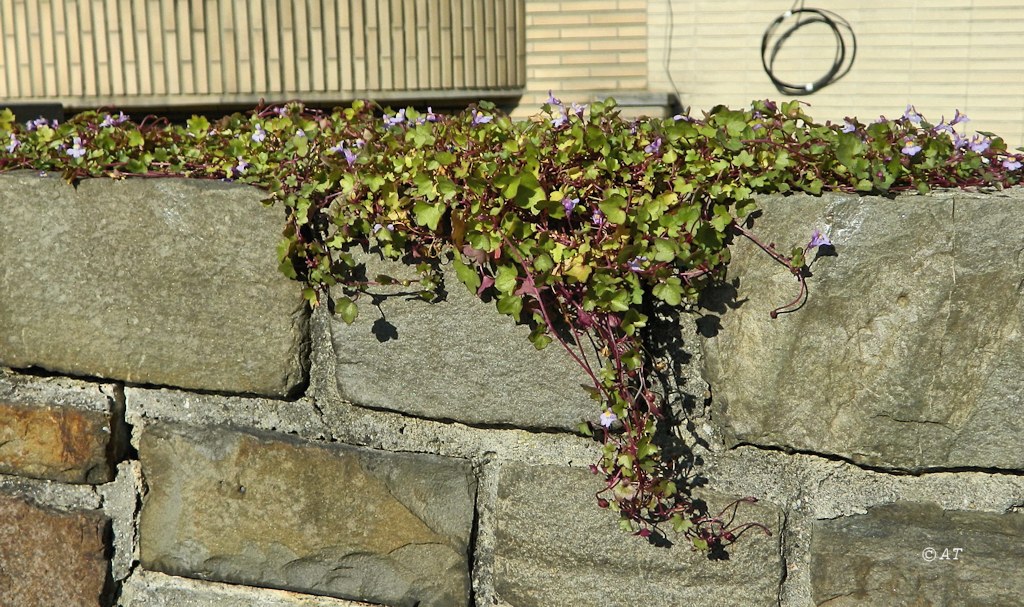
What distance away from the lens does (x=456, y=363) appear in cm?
136

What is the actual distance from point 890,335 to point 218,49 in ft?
23.0

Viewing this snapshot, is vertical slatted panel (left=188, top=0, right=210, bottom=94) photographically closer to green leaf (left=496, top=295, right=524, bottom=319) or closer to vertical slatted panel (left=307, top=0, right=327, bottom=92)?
vertical slatted panel (left=307, top=0, right=327, bottom=92)

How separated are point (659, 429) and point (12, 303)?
1.04 m

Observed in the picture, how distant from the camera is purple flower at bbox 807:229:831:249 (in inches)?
46.0

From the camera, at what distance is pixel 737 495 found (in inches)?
51.9

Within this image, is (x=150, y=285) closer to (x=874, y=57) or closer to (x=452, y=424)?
(x=452, y=424)

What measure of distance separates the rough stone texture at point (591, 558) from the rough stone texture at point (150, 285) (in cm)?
40

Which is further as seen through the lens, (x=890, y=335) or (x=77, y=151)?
(x=77, y=151)

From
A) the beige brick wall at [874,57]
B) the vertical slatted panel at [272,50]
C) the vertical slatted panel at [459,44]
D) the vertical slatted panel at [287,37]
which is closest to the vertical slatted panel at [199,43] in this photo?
the vertical slatted panel at [272,50]

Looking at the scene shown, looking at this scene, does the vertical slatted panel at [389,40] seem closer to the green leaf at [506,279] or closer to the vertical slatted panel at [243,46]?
the vertical slatted panel at [243,46]

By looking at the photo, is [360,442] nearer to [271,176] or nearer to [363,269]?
[363,269]

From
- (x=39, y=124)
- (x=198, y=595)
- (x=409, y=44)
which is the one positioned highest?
(x=409, y=44)

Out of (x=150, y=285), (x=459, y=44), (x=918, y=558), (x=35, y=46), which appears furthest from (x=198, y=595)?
(x=35, y=46)

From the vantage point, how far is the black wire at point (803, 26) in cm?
734
